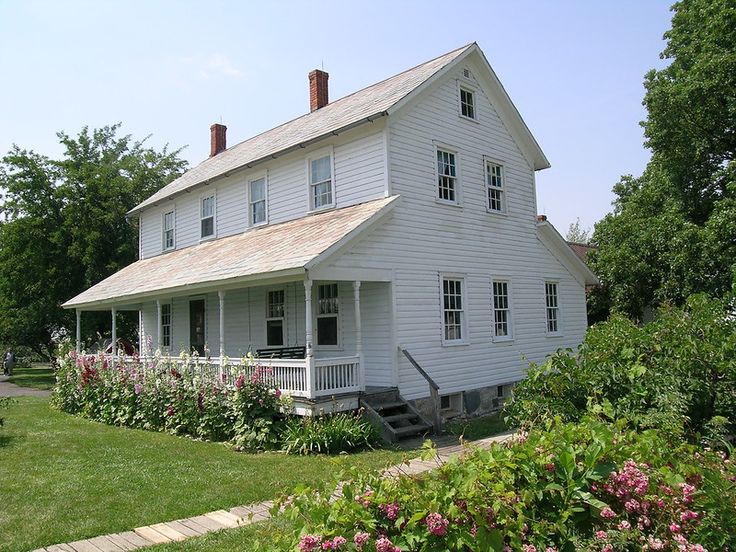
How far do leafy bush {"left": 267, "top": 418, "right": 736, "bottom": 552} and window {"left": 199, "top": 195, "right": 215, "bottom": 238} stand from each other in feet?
56.2

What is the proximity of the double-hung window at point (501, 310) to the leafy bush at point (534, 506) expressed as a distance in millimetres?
12689

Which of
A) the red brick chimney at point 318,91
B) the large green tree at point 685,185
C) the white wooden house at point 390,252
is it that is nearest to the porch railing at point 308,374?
the white wooden house at point 390,252

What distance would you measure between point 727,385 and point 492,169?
493 inches

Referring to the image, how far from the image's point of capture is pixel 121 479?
29.1 ft

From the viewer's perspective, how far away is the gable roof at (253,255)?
12.0m

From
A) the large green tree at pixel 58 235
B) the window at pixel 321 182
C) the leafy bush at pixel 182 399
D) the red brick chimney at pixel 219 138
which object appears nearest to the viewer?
the leafy bush at pixel 182 399

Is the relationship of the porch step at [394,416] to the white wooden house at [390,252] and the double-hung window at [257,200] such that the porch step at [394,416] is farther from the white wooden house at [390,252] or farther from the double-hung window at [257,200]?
the double-hung window at [257,200]

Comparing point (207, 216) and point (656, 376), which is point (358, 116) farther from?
point (656, 376)

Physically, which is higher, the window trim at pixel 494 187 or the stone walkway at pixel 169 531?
the window trim at pixel 494 187

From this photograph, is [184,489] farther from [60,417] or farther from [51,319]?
[51,319]

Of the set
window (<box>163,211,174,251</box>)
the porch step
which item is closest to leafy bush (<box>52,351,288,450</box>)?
the porch step

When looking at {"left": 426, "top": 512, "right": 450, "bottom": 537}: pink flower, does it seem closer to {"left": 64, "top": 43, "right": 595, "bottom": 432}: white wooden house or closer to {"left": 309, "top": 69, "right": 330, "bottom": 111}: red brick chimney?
{"left": 64, "top": 43, "right": 595, "bottom": 432}: white wooden house

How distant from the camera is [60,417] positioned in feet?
55.5

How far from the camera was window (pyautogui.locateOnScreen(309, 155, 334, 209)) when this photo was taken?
50.1ft
